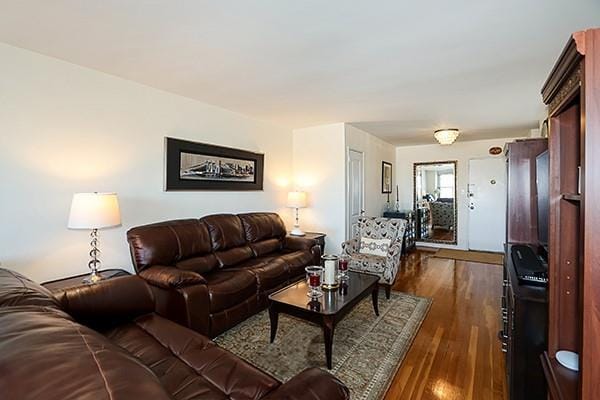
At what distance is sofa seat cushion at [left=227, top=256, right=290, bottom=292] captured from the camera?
309cm

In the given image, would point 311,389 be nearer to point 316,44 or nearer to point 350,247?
point 316,44

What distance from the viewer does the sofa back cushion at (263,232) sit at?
150 inches

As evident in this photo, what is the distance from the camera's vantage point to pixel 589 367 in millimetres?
894

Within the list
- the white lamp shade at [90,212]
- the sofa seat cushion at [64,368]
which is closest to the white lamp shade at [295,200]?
the white lamp shade at [90,212]

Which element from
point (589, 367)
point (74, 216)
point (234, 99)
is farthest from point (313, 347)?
point (234, 99)

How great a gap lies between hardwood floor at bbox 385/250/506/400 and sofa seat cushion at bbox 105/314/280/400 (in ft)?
3.46

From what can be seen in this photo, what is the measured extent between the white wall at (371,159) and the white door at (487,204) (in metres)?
1.74

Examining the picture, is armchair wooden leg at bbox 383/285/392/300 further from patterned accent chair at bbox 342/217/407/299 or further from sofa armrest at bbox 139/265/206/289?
sofa armrest at bbox 139/265/206/289

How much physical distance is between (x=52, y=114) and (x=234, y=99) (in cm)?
167

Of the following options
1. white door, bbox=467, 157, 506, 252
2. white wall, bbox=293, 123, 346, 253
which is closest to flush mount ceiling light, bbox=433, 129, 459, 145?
white wall, bbox=293, 123, 346, 253

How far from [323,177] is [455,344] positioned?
9.70 ft

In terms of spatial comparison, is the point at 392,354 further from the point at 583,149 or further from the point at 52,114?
the point at 52,114

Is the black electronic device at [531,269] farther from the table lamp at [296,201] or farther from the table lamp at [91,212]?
the table lamp at [296,201]

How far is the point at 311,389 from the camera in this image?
104 cm
